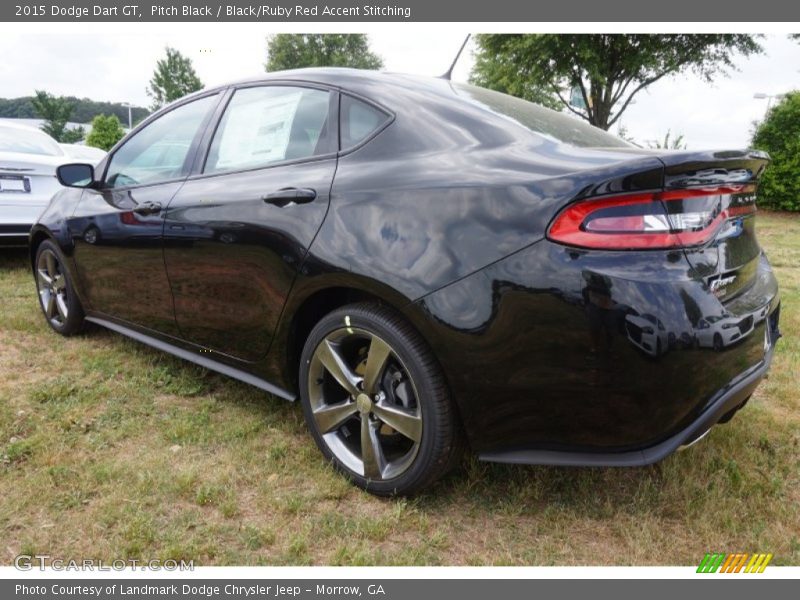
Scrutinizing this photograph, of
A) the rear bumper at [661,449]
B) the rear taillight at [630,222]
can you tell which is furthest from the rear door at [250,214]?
the rear bumper at [661,449]

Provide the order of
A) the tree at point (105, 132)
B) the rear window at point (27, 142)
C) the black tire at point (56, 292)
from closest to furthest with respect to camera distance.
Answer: the black tire at point (56, 292) < the rear window at point (27, 142) < the tree at point (105, 132)

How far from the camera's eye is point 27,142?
6324mm

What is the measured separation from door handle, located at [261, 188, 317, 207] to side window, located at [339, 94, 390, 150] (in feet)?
0.75

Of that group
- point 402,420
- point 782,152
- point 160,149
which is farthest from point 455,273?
point 782,152

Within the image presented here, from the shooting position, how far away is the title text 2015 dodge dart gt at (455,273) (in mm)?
1622

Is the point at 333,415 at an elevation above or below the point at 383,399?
below

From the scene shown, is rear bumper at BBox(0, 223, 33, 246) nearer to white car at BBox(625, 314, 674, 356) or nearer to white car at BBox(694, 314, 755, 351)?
white car at BBox(625, 314, 674, 356)

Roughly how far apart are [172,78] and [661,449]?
174 ft

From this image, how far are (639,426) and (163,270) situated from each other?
2.22 metres

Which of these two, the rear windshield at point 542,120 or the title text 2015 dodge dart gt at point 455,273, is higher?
the rear windshield at point 542,120

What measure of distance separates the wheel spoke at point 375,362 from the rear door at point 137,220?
130 cm

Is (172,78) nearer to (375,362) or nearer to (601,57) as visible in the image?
(601,57)

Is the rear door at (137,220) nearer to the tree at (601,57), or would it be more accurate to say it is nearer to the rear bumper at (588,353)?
the rear bumper at (588,353)

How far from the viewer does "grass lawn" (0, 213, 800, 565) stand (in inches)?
74.8
